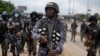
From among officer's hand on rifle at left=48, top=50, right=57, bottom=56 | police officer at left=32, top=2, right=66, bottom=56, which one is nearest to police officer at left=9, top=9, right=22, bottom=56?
police officer at left=32, top=2, right=66, bottom=56

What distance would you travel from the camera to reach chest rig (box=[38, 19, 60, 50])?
22.1ft

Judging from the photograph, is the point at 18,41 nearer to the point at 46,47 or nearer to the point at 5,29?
the point at 5,29

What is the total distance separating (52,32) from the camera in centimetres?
677

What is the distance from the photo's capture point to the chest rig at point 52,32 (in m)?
6.75

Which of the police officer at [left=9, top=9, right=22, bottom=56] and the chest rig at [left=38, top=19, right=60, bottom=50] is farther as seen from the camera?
the police officer at [left=9, top=9, right=22, bottom=56]

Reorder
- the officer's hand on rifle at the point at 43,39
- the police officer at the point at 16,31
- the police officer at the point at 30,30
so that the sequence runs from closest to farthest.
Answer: the officer's hand on rifle at the point at 43,39 → the police officer at the point at 16,31 → the police officer at the point at 30,30

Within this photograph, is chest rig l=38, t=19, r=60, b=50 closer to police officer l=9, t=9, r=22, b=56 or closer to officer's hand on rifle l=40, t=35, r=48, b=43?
officer's hand on rifle l=40, t=35, r=48, b=43

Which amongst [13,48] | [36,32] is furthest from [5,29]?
[36,32]

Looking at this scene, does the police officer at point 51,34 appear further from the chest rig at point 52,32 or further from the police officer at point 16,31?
the police officer at point 16,31

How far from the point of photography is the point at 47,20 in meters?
6.76

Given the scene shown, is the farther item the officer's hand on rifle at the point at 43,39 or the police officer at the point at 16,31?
the police officer at the point at 16,31

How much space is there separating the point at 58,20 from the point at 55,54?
0.65 m

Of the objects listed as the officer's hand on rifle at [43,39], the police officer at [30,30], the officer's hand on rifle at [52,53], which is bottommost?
the police officer at [30,30]

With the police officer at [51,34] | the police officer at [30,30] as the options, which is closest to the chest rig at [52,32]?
the police officer at [51,34]
